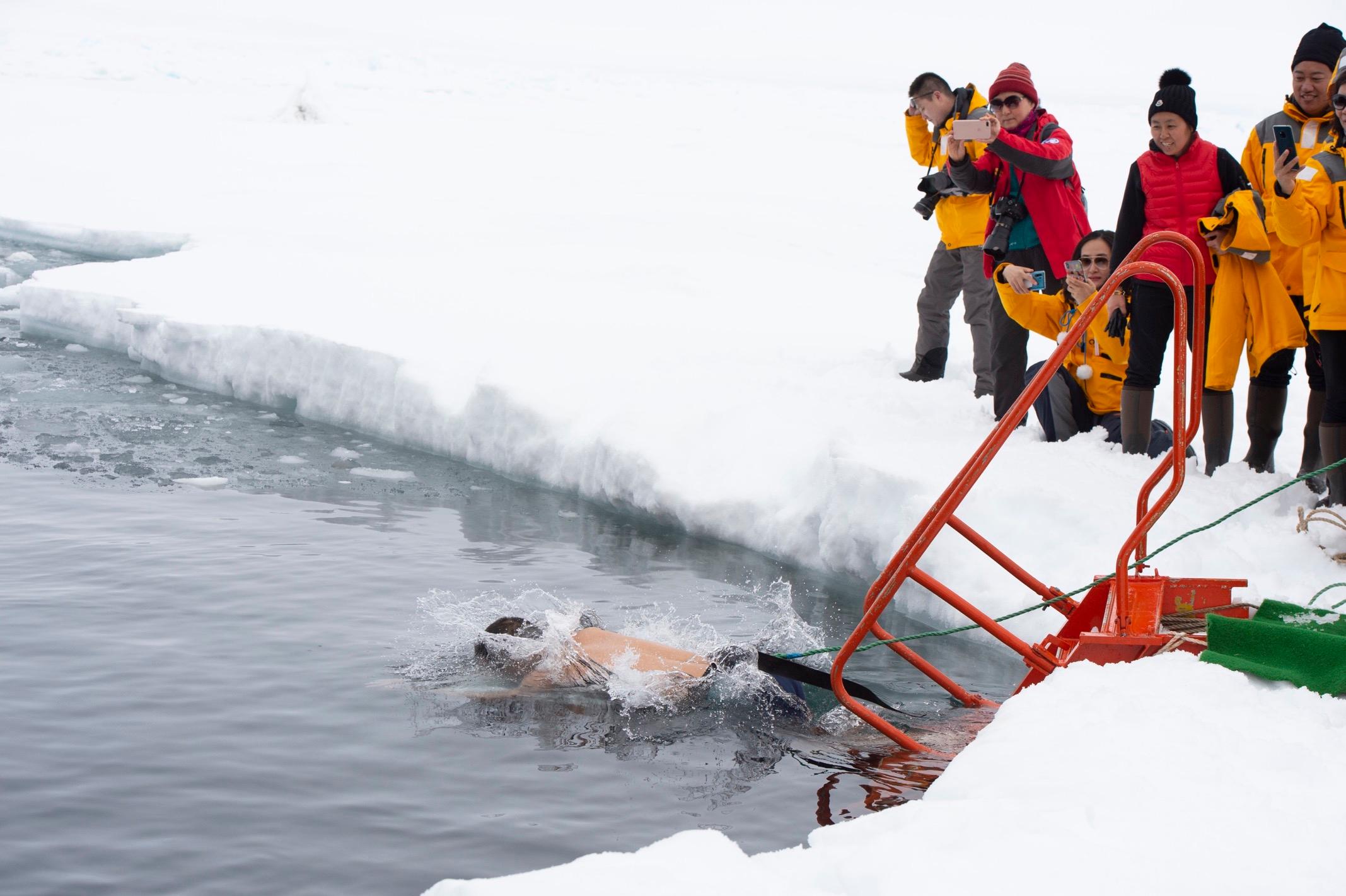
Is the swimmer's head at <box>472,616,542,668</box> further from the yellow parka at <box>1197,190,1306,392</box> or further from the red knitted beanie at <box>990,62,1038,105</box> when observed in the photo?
the red knitted beanie at <box>990,62,1038,105</box>

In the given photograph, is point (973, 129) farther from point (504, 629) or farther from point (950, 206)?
point (504, 629)

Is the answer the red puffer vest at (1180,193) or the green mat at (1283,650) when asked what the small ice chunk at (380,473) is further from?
the green mat at (1283,650)

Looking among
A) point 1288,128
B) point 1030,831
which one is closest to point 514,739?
point 1030,831

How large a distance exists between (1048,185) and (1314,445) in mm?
1791

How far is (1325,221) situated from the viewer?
4441 mm

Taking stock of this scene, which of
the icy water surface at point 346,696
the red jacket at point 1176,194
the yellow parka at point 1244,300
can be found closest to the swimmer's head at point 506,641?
the icy water surface at point 346,696

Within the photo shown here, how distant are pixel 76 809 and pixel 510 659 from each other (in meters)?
1.60

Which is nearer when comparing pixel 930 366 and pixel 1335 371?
pixel 1335 371

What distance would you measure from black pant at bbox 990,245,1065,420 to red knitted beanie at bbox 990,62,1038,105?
763 mm

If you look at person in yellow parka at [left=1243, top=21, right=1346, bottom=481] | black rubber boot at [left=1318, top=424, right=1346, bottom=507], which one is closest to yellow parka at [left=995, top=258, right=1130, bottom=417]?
person in yellow parka at [left=1243, top=21, right=1346, bottom=481]

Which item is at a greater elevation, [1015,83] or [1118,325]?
[1015,83]

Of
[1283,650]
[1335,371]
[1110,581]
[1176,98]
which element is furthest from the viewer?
[1176,98]

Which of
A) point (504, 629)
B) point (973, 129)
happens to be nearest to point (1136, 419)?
point (973, 129)

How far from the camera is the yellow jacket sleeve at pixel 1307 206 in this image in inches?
173
